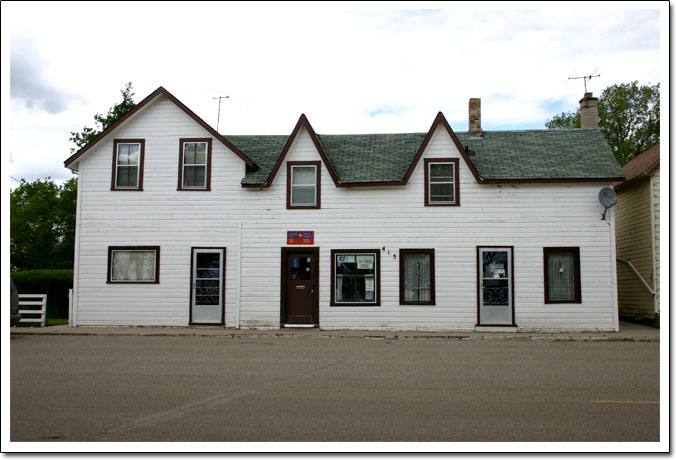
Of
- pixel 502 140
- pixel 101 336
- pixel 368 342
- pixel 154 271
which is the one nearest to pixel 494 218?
pixel 502 140

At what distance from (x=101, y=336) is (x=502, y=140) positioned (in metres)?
14.2

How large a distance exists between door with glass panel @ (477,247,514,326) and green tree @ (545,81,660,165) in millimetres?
24370

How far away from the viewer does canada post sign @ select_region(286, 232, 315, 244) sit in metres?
18.2

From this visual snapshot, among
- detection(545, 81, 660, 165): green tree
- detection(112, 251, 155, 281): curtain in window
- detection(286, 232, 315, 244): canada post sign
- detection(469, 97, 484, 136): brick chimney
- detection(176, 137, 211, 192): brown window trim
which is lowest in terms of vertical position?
detection(112, 251, 155, 281): curtain in window

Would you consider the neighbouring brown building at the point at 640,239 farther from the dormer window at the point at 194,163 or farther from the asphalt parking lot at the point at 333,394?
the dormer window at the point at 194,163

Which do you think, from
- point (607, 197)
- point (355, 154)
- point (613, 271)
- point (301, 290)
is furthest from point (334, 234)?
point (613, 271)

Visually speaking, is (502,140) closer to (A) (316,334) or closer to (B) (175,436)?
(A) (316,334)

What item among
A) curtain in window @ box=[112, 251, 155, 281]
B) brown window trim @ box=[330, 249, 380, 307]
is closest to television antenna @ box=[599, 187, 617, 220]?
brown window trim @ box=[330, 249, 380, 307]

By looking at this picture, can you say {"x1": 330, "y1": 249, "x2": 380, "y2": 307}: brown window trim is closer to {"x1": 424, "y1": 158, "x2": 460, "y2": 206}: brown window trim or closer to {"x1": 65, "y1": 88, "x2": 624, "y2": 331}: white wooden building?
{"x1": 65, "y1": 88, "x2": 624, "y2": 331}: white wooden building

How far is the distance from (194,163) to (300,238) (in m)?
4.24

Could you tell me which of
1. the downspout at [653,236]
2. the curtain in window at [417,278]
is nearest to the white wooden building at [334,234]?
the curtain in window at [417,278]

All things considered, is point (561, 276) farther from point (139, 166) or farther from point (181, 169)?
point (139, 166)

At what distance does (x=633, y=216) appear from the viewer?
20203 millimetres

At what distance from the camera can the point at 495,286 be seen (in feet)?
58.3
